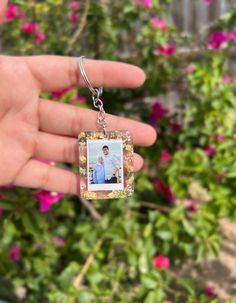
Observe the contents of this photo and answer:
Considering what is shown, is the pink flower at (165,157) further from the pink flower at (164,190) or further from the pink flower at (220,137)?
the pink flower at (220,137)

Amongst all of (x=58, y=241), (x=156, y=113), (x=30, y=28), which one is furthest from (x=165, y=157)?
(x=30, y=28)

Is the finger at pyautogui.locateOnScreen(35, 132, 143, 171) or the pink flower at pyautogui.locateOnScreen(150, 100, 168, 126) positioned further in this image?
the pink flower at pyautogui.locateOnScreen(150, 100, 168, 126)

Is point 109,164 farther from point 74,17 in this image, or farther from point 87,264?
point 74,17

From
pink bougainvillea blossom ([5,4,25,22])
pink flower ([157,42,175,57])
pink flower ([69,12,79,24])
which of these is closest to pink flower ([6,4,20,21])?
pink bougainvillea blossom ([5,4,25,22])

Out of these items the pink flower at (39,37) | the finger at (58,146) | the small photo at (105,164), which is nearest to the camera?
the small photo at (105,164)

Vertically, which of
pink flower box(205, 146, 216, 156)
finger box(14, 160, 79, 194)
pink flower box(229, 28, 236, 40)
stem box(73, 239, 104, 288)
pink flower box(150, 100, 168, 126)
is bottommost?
stem box(73, 239, 104, 288)

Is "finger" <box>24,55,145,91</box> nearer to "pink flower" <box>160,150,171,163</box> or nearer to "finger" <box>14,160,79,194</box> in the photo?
"finger" <box>14,160,79,194</box>

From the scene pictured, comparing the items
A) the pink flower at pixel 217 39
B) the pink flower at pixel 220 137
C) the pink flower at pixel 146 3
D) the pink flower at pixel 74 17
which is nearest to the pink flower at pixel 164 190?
the pink flower at pixel 220 137
